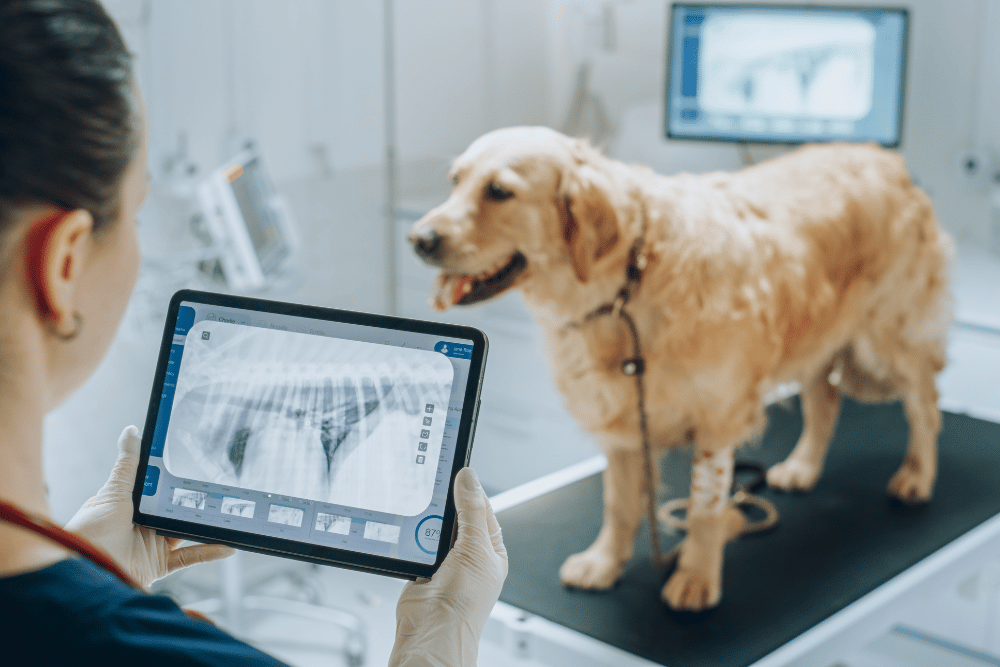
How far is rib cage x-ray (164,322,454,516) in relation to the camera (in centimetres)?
82

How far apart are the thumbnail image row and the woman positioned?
24cm

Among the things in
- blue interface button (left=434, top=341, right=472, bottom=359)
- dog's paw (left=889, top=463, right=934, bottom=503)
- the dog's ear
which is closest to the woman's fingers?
blue interface button (left=434, top=341, right=472, bottom=359)

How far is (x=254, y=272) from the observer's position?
1906 millimetres

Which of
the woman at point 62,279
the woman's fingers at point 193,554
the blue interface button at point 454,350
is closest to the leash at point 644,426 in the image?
the blue interface button at point 454,350

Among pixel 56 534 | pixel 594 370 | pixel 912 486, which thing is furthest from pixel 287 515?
pixel 912 486

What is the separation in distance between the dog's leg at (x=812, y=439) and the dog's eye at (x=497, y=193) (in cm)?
89

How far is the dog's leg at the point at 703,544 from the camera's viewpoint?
1329 millimetres

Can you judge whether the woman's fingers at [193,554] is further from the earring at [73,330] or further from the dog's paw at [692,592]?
the dog's paw at [692,592]

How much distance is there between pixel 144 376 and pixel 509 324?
3.23 feet

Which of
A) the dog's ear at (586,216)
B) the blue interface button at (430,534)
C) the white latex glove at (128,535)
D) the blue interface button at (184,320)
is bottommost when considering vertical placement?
the white latex glove at (128,535)

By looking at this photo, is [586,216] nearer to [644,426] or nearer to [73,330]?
[644,426]

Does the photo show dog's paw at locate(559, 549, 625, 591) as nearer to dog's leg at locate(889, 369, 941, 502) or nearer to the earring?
dog's leg at locate(889, 369, 941, 502)

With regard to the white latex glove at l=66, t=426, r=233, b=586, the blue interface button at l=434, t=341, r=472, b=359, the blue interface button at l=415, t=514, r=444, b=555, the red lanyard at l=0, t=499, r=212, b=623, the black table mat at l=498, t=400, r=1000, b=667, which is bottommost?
the black table mat at l=498, t=400, r=1000, b=667

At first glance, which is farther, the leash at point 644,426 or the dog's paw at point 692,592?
the dog's paw at point 692,592
